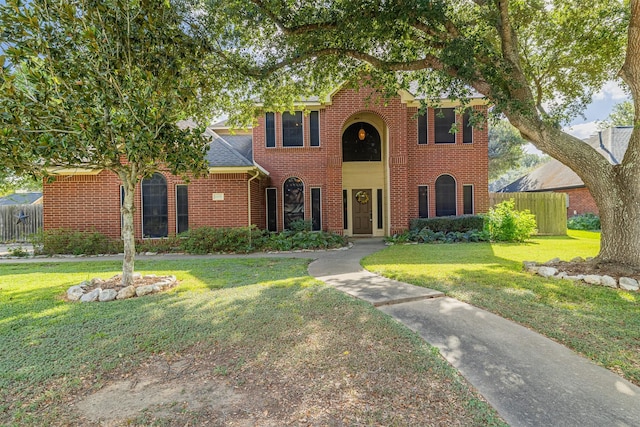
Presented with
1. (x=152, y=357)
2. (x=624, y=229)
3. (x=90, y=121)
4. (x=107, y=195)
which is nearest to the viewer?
(x=152, y=357)

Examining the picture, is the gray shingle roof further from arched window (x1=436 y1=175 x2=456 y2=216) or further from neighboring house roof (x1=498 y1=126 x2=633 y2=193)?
neighboring house roof (x1=498 y1=126 x2=633 y2=193)

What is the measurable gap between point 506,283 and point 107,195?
12.8m

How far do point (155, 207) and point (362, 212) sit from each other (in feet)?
29.0

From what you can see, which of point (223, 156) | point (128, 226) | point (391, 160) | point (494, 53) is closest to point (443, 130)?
point (391, 160)

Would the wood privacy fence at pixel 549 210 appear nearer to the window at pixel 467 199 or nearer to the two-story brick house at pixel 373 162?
the two-story brick house at pixel 373 162

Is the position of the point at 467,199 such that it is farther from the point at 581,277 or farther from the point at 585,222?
the point at 585,222

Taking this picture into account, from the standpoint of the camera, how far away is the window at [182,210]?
1172 centimetres

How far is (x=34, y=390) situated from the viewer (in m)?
2.68

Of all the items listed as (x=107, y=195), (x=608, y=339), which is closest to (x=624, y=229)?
(x=608, y=339)

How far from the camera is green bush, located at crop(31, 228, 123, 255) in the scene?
10.7m

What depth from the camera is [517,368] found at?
285 centimetres

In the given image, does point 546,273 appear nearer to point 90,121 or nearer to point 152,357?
point 152,357

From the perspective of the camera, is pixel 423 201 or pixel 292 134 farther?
pixel 423 201

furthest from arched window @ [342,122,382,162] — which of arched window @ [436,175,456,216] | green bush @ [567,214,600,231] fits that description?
green bush @ [567,214,600,231]
